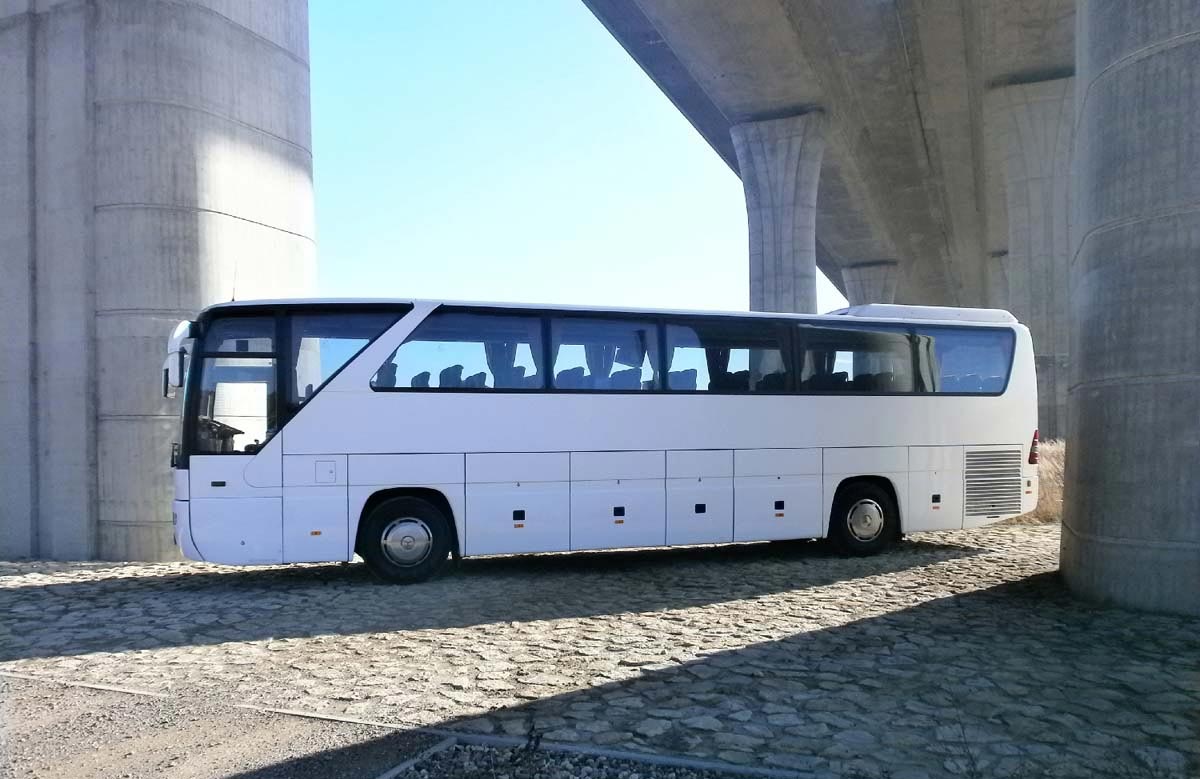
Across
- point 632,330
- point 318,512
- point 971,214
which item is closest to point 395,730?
point 318,512

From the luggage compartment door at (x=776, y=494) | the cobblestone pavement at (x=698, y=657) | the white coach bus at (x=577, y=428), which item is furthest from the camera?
the luggage compartment door at (x=776, y=494)

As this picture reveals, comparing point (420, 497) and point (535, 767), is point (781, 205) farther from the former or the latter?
point (535, 767)

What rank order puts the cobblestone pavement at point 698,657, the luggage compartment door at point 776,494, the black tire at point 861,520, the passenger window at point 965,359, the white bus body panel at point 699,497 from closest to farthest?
the cobblestone pavement at point 698,657
the white bus body panel at point 699,497
the luggage compartment door at point 776,494
the black tire at point 861,520
the passenger window at point 965,359

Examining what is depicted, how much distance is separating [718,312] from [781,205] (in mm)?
23423

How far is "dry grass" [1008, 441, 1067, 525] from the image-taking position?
15.6 metres

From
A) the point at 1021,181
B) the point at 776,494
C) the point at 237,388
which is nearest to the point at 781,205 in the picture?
the point at 1021,181

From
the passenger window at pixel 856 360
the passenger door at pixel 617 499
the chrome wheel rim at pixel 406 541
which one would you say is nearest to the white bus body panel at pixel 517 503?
the passenger door at pixel 617 499

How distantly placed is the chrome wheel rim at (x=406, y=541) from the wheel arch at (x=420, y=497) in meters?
0.26

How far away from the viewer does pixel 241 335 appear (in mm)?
9875

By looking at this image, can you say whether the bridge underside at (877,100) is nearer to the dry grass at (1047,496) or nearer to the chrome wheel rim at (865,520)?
the dry grass at (1047,496)

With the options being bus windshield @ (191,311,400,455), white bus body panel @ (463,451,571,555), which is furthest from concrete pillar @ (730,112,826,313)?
bus windshield @ (191,311,400,455)

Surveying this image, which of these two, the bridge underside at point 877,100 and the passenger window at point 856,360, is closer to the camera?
the passenger window at point 856,360

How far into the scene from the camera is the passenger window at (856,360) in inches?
465

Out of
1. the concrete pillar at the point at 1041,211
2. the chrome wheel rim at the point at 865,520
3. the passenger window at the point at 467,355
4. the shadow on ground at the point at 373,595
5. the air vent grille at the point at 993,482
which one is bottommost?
the shadow on ground at the point at 373,595
